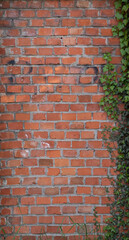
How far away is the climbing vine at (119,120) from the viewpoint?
206 cm

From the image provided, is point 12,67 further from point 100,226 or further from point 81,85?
point 100,226

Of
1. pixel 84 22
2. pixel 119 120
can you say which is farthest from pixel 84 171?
pixel 84 22

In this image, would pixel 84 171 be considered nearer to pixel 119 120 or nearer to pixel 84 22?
pixel 119 120

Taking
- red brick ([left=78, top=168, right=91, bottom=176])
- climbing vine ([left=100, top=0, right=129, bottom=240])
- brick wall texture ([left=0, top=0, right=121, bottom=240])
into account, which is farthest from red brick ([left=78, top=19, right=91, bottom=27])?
red brick ([left=78, top=168, right=91, bottom=176])

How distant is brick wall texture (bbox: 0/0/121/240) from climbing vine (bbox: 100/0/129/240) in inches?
2.6

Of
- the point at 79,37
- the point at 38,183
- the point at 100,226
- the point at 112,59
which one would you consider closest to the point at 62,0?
the point at 79,37

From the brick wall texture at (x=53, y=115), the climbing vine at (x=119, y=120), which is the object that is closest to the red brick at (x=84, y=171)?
the brick wall texture at (x=53, y=115)

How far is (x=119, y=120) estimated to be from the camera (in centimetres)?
211

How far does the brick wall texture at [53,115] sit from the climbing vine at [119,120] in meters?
0.07

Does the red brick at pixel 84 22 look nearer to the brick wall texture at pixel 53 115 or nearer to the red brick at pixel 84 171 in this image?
the brick wall texture at pixel 53 115

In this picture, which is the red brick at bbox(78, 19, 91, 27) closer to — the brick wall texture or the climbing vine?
the brick wall texture

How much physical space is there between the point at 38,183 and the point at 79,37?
1.36 meters

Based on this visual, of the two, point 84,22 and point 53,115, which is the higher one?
point 84,22

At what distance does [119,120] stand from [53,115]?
1.96 feet
